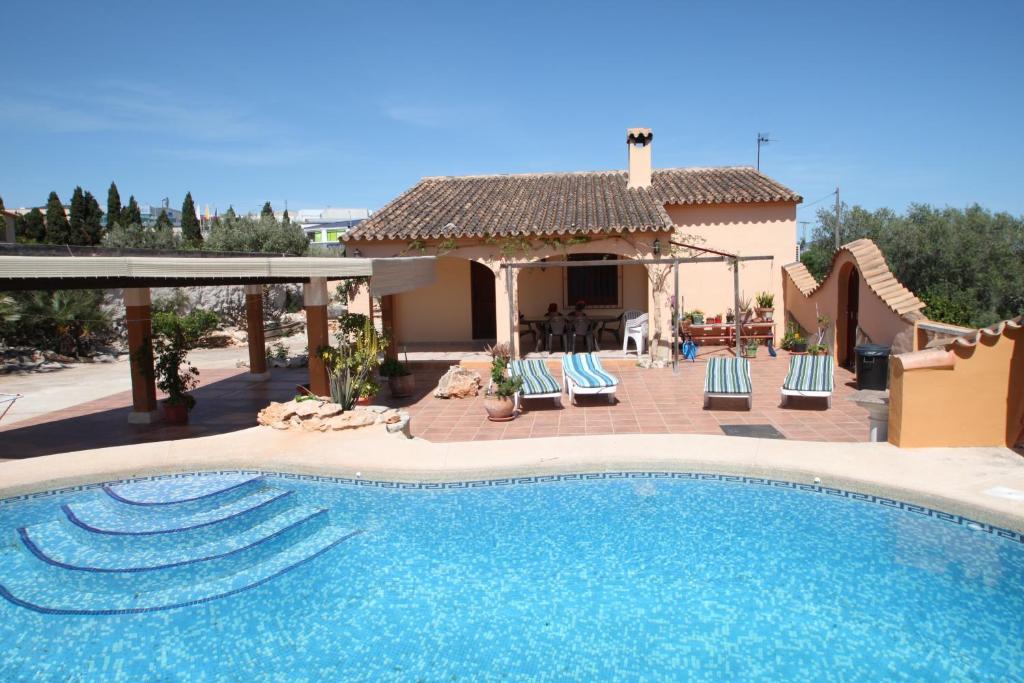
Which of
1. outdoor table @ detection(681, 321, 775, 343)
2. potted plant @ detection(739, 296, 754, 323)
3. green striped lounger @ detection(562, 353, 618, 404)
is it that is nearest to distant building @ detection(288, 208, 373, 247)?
potted plant @ detection(739, 296, 754, 323)

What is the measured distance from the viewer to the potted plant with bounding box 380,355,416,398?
1240 centimetres

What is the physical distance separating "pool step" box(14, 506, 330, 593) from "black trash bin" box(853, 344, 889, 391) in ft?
31.1

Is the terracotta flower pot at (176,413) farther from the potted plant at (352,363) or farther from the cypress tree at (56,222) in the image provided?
the cypress tree at (56,222)

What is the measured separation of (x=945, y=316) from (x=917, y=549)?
889 cm

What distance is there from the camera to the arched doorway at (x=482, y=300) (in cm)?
1855

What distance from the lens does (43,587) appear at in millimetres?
5836

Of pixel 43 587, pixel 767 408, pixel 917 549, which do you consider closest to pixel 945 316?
pixel 767 408

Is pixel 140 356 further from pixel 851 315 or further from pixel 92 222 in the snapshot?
pixel 92 222

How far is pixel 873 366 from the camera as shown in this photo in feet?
37.9

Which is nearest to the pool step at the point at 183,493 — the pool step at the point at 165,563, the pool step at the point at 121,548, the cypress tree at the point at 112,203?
the pool step at the point at 121,548

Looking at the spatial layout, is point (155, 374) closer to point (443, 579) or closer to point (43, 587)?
point (43, 587)

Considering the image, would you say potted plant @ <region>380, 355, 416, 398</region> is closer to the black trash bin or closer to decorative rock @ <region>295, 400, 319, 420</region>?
decorative rock @ <region>295, 400, 319, 420</region>

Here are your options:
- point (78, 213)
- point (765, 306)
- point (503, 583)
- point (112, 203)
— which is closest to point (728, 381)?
point (503, 583)

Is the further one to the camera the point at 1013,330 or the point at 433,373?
the point at 433,373
